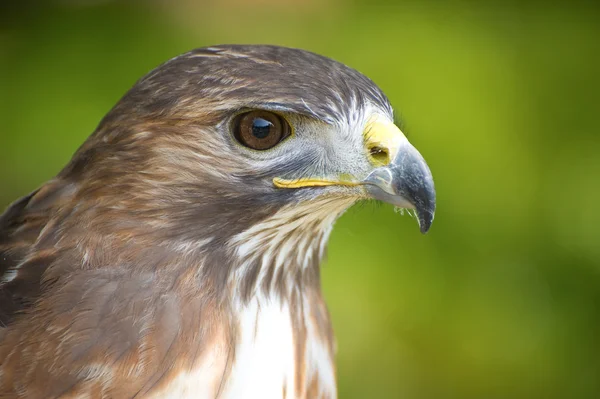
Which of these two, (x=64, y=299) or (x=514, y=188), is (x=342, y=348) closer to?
(x=514, y=188)

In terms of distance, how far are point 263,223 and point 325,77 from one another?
15.3 inches

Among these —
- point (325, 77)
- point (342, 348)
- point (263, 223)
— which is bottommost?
point (342, 348)

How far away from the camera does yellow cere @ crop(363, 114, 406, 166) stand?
208cm

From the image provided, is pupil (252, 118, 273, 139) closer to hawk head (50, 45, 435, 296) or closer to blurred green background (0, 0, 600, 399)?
hawk head (50, 45, 435, 296)

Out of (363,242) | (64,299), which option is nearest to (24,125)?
(363,242)

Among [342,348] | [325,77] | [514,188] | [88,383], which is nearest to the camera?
[88,383]

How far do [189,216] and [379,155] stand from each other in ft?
1.58

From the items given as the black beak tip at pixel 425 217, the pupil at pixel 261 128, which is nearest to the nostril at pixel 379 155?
the black beak tip at pixel 425 217

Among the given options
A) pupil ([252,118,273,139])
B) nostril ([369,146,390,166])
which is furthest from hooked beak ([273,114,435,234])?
pupil ([252,118,273,139])

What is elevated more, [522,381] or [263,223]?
[263,223]

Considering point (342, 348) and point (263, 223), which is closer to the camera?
point (263, 223)

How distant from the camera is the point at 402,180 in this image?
206 centimetres

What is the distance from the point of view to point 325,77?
2.13m

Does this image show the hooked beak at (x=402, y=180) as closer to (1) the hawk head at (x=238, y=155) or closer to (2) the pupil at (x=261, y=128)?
(1) the hawk head at (x=238, y=155)
